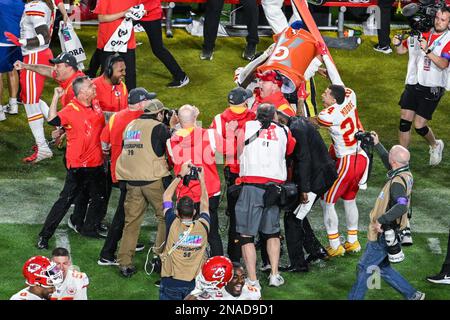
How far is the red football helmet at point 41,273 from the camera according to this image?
9453mm

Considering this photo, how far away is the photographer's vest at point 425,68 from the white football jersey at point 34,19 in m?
4.49

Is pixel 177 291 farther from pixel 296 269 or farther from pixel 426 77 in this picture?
pixel 426 77

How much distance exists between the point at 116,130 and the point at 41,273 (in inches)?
107

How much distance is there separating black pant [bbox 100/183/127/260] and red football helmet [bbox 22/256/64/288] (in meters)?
2.31

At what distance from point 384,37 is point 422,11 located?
3.57 m

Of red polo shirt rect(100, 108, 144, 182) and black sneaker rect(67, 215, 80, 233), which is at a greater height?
red polo shirt rect(100, 108, 144, 182)

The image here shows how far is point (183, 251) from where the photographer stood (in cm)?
1038

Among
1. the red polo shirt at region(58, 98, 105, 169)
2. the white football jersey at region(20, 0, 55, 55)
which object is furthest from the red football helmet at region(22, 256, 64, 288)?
the white football jersey at region(20, 0, 55, 55)

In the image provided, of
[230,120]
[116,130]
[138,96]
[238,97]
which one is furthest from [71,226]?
[238,97]

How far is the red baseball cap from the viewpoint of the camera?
12395 millimetres

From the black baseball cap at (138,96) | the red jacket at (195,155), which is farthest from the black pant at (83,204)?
the red jacket at (195,155)

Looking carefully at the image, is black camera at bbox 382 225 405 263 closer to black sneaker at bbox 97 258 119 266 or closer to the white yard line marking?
the white yard line marking
